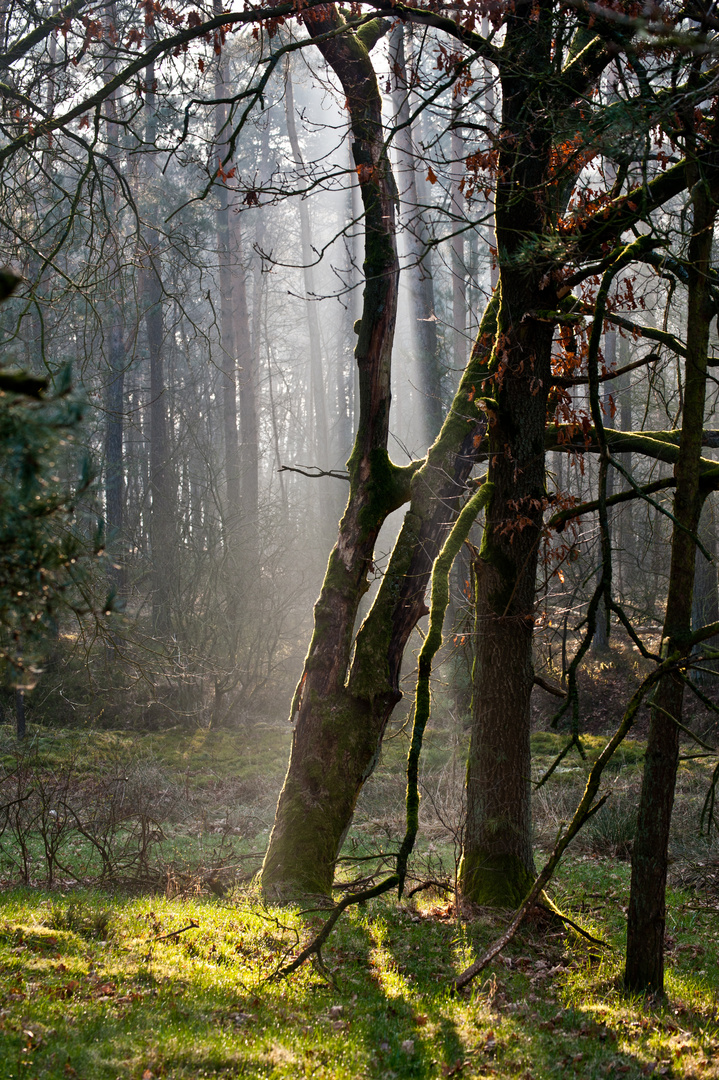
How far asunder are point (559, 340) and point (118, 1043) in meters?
5.87

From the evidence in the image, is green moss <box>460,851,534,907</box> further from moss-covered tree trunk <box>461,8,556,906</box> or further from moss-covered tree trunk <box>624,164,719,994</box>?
moss-covered tree trunk <box>624,164,719,994</box>

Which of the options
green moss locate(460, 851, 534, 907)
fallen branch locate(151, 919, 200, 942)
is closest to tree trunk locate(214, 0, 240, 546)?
green moss locate(460, 851, 534, 907)

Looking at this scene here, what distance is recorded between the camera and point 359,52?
8055mm

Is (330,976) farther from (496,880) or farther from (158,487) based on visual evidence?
(158,487)

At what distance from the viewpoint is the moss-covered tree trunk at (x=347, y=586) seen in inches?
296

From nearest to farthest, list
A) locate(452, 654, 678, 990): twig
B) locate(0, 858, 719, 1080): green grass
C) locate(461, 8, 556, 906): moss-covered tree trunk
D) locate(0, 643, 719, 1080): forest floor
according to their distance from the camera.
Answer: locate(0, 858, 719, 1080): green grass
locate(0, 643, 719, 1080): forest floor
locate(452, 654, 678, 990): twig
locate(461, 8, 556, 906): moss-covered tree trunk

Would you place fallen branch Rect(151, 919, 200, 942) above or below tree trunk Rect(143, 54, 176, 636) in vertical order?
below

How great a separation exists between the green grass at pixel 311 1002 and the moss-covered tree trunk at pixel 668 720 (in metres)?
0.40

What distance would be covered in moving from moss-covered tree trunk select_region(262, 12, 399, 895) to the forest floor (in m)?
0.65

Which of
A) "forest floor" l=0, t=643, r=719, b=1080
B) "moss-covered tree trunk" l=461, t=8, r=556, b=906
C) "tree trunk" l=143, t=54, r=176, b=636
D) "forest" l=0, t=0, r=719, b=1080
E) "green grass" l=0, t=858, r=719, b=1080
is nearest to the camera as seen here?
"green grass" l=0, t=858, r=719, b=1080

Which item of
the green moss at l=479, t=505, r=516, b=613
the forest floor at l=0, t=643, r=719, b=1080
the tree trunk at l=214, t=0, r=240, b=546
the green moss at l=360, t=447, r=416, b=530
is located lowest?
the forest floor at l=0, t=643, r=719, b=1080

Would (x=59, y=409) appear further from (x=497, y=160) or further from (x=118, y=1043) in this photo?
(x=497, y=160)

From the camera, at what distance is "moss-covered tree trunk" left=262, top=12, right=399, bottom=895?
7516mm

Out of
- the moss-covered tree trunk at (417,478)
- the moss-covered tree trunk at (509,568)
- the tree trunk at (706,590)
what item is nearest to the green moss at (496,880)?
the moss-covered tree trunk at (509,568)
